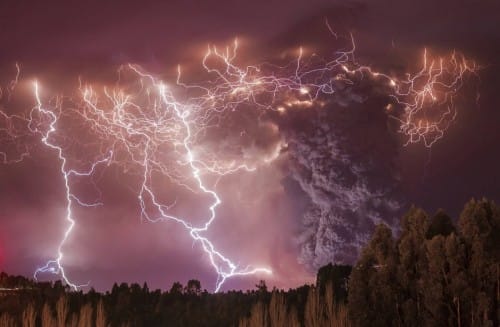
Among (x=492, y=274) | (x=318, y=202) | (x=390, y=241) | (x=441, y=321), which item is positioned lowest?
(x=441, y=321)

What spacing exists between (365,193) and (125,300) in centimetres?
1616

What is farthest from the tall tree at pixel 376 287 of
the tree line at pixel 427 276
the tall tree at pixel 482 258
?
the tall tree at pixel 482 258

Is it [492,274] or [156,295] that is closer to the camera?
[492,274]

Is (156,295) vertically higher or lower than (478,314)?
higher

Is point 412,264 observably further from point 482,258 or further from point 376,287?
point 482,258

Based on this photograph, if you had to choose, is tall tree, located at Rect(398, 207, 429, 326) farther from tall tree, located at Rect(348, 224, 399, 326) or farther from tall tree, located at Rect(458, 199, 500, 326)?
tall tree, located at Rect(458, 199, 500, 326)

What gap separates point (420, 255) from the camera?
20078 millimetres

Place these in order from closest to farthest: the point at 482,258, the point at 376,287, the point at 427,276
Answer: the point at 482,258
the point at 427,276
the point at 376,287

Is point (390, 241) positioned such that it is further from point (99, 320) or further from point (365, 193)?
point (365, 193)

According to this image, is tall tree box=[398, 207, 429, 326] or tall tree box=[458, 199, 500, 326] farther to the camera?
tall tree box=[398, 207, 429, 326]

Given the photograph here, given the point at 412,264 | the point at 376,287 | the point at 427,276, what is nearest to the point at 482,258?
the point at 427,276

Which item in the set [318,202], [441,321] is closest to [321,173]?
[318,202]

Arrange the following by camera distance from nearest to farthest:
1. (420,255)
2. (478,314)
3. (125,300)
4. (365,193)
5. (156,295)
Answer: (478,314) < (420,255) < (125,300) < (156,295) < (365,193)

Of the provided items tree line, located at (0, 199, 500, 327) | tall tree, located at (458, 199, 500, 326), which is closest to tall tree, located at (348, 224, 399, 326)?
tree line, located at (0, 199, 500, 327)
